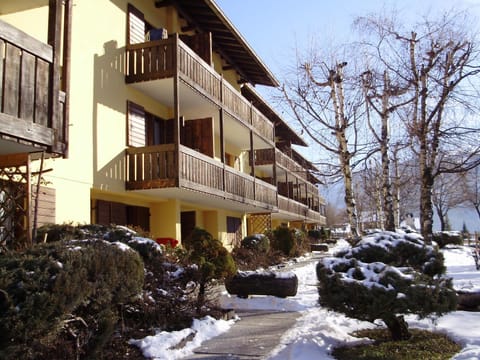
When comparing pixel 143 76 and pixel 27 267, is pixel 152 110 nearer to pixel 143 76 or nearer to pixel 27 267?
pixel 143 76

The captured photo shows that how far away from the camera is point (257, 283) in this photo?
420 inches

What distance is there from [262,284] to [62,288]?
6742 millimetres

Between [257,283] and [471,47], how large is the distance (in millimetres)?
8714

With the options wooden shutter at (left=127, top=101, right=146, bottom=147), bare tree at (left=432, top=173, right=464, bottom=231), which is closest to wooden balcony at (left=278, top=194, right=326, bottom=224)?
wooden shutter at (left=127, top=101, right=146, bottom=147)

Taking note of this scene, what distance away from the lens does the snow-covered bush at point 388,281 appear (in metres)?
5.91

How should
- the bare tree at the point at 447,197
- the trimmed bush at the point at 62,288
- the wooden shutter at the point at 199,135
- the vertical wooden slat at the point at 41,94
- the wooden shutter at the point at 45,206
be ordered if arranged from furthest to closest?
the bare tree at the point at 447,197, the wooden shutter at the point at 199,135, the wooden shutter at the point at 45,206, the vertical wooden slat at the point at 41,94, the trimmed bush at the point at 62,288

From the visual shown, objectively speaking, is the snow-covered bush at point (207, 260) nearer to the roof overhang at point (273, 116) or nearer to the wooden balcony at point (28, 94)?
the wooden balcony at point (28, 94)

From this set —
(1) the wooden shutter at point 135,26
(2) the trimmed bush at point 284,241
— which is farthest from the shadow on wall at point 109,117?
(2) the trimmed bush at point 284,241

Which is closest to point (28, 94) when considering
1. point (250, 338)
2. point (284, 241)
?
point (250, 338)

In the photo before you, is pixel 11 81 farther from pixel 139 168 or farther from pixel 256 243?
pixel 256 243

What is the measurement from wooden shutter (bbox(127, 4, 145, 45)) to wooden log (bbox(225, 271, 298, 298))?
7.43 metres

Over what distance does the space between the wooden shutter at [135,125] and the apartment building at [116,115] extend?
3 centimetres

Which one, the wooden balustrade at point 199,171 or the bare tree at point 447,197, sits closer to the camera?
the wooden balustrade at point 199,171

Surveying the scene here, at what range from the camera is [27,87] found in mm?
6656
